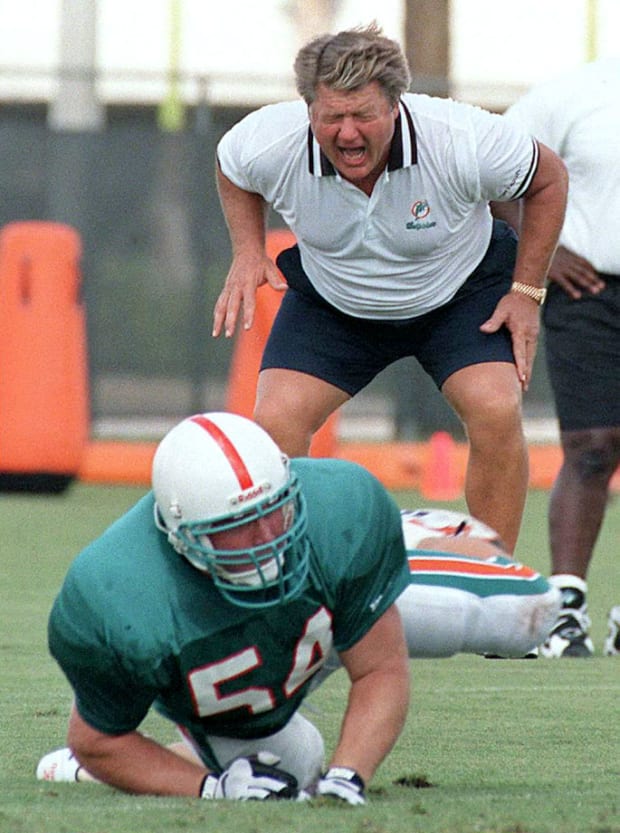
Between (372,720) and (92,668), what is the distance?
0.56m

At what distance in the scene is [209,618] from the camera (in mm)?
3686

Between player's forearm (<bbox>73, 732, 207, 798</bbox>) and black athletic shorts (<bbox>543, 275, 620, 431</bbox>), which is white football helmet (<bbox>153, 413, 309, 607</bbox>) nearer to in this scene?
player's forearm (<bbox>73, 732, 207, 798</bbox>)

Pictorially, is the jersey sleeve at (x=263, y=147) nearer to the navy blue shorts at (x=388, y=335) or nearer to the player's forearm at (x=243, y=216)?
the player's forearm at (x=243, y=216)

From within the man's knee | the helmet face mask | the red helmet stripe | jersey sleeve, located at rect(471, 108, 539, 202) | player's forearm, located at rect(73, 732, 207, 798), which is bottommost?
the man's knee

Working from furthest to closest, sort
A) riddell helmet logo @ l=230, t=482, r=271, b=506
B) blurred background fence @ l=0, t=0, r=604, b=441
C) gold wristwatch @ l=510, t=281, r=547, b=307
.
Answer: blurred background fence @ l=0, t=0, r=604, b=441
gold wristwatch @ l=510, t=281, r=547, b=307
riddell helmet logo @ l=230, t=482, r=271, b=506

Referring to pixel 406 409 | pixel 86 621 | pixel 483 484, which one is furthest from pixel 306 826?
pixel 406 409

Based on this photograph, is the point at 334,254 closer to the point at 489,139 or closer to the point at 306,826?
the point at 489,139

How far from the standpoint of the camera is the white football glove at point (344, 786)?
12.1 feet

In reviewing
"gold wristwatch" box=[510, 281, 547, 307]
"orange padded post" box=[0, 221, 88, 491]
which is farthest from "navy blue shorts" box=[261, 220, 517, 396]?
"orange padded post" box=[0, 221, 88, 491]

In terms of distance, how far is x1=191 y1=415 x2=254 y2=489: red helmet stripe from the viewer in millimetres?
3538

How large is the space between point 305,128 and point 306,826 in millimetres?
2271

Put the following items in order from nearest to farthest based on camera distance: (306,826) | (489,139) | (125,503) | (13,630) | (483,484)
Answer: (306,826) → (489,139) → (483,484) → (13,630) → (125,503)

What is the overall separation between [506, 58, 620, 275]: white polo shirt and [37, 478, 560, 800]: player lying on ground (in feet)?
8.02

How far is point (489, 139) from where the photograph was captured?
16.9 ft
